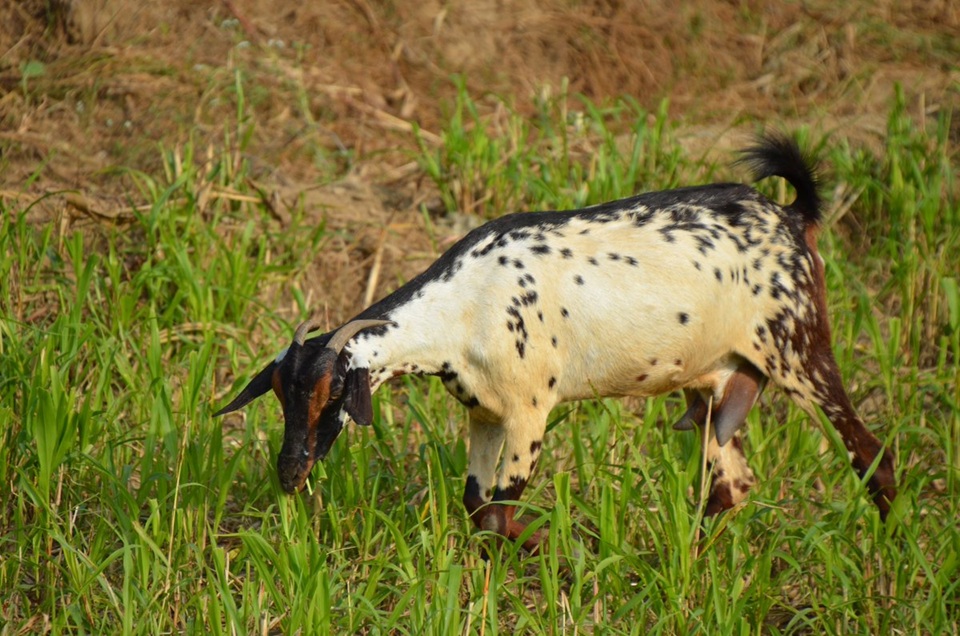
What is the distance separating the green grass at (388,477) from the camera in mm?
4508

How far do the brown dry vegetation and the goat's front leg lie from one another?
2.24 m

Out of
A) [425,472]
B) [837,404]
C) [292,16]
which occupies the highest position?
[292,16]

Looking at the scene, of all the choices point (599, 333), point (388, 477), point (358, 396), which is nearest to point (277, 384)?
point (358, 396)

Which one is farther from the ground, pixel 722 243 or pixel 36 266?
pixel 722 243

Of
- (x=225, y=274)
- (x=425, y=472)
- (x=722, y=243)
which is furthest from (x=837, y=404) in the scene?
(x=225, y=274)

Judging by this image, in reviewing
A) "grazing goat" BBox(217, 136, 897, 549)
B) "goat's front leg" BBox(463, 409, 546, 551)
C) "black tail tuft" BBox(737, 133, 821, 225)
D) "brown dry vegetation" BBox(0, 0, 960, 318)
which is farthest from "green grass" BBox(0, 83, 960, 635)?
"black tail tuft" BBox(737, 133, 821, 225)

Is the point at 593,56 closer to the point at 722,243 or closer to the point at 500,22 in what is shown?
the point at 500,22

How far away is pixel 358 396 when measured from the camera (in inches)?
171

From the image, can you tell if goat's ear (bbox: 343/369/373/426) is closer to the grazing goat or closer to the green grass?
the grazing goat

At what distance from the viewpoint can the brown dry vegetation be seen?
25.2 feet

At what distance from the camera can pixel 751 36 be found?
988 cm

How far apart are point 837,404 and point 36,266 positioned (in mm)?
3867

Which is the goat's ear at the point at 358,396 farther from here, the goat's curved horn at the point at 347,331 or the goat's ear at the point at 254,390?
the goat's ear at the point at 254,390

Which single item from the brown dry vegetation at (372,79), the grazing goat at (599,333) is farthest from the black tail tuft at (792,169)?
the brown dry vegetation at (372,79)
